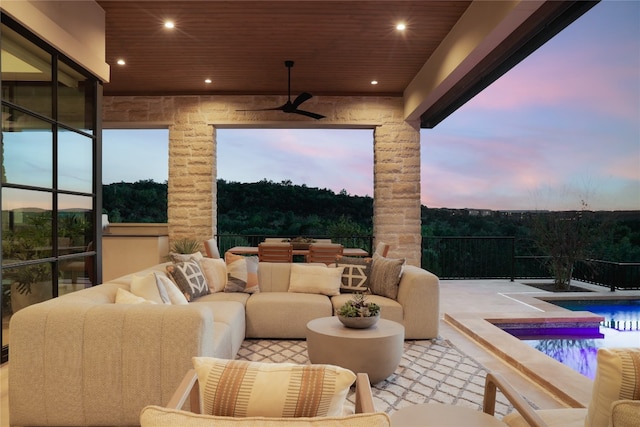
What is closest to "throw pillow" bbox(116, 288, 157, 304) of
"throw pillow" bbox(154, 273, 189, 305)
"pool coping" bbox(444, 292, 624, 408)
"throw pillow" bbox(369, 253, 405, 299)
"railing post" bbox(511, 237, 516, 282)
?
"throw pillow" bbox(154, 273, 189, 305)

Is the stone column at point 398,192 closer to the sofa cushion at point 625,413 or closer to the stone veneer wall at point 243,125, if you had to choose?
the stone veneer wall at point 243,125

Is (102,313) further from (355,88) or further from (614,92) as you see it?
(614,92)

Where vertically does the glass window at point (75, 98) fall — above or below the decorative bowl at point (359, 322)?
above

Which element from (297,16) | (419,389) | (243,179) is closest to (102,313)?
(419,389)

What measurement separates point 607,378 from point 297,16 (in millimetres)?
4441

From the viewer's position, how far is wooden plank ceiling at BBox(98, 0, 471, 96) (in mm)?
4609

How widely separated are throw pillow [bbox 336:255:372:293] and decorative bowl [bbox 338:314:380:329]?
139 centimetres

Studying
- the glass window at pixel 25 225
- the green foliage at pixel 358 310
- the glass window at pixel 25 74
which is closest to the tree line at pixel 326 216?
the green foliage at pixel 358 310

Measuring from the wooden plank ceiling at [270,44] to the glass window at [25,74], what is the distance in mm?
1059

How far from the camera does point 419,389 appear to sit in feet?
9.95

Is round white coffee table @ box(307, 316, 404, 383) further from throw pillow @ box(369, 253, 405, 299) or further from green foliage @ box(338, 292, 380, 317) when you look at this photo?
throw pillow @ box(369, 253, 405, 299)

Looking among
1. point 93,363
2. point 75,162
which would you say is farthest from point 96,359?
point 75,162

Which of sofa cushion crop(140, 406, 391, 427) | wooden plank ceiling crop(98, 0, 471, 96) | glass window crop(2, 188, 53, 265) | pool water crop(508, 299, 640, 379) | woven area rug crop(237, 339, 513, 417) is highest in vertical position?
wooden plank ceiling crop(98, 0, 471, 96)

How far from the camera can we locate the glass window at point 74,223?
4.17m
